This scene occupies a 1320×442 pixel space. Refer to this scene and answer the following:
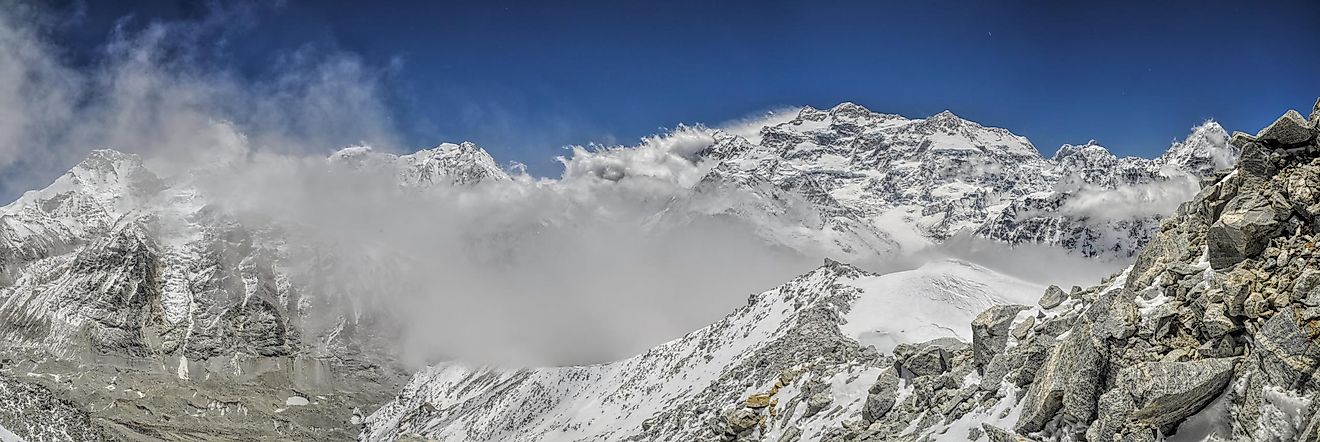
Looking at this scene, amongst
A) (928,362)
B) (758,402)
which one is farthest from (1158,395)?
(758,402)

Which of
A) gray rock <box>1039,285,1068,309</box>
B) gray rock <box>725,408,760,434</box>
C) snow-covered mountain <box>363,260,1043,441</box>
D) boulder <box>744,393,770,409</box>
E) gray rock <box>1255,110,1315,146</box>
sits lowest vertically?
gray rock <box>1255,110,1315,146</box>

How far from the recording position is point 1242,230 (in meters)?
21.2

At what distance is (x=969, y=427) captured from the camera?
28422mm

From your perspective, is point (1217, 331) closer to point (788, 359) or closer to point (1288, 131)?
point (1288, 131)

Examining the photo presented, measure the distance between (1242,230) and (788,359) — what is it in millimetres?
54692

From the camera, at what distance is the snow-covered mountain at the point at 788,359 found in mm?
47031

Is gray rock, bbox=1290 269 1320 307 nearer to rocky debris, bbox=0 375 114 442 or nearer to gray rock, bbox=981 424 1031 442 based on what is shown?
gray rock, bbox=981 424 1031 442

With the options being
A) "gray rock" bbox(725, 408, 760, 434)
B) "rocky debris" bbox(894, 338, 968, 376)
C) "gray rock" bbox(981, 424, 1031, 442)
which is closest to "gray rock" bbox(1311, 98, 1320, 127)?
"gray rock" bbox(981, 424, 1031, 442)

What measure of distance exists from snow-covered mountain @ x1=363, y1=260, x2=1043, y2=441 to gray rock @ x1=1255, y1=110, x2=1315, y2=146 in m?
22.3

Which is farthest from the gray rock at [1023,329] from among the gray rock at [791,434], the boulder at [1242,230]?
the gray rock at [791,434]

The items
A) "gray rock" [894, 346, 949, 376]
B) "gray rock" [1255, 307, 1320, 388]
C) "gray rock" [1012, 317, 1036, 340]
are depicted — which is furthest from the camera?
"gray rock" [894, 346, 949, 376]

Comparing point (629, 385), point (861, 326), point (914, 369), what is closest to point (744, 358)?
point (861, 326)

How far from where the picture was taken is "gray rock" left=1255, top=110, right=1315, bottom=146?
70.4ft

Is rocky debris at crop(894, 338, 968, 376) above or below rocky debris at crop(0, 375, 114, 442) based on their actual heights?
below
